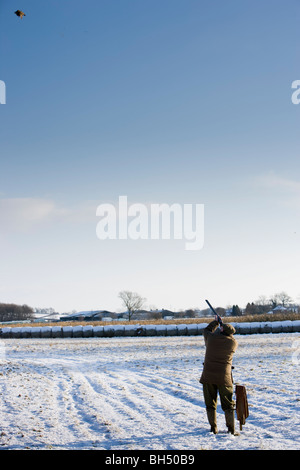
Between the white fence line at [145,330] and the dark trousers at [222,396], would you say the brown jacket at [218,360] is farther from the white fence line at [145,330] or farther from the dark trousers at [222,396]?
the white fence line at [145,330]

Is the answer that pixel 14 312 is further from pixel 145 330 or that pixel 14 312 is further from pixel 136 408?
pixel 136 408

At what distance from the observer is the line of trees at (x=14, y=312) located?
16075 cm

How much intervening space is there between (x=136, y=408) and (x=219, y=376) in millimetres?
3112

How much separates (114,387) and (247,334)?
29974mm

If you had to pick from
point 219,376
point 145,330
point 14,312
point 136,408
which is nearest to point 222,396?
point 219,376

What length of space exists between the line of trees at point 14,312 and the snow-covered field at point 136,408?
14869 cm

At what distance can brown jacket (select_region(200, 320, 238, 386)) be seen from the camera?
752 cm

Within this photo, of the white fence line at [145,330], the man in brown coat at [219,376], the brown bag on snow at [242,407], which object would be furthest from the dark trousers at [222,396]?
the white fence line at [145,330]

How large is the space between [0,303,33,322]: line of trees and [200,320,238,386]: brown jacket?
157m

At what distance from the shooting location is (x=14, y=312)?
17500 cm

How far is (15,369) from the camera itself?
17047mm

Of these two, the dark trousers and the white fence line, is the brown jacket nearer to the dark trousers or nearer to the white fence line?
the dark trousers
